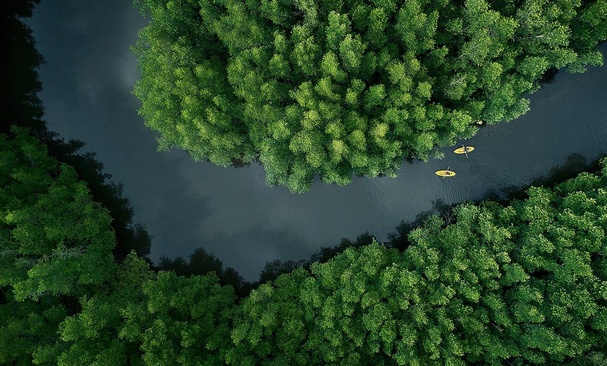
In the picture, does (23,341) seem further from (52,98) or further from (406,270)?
(406,270)

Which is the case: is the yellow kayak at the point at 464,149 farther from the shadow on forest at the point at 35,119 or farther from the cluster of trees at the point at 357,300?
the shadow on forest at the point at 35,119

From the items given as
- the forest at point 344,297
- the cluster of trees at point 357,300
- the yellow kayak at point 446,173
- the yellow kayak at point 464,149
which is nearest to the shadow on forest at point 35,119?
the forest at point 344,297

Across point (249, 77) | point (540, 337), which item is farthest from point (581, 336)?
point (249, 77)

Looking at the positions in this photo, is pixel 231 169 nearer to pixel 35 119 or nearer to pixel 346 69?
pixel 346 69

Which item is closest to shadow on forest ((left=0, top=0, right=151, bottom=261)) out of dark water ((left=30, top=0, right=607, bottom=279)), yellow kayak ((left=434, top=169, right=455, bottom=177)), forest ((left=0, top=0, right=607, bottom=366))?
dark water ((left=30, top=0, right=607, bottom=279))

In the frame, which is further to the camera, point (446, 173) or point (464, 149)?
point (446, 173)

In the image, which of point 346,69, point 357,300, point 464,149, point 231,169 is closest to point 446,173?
point 464,149
